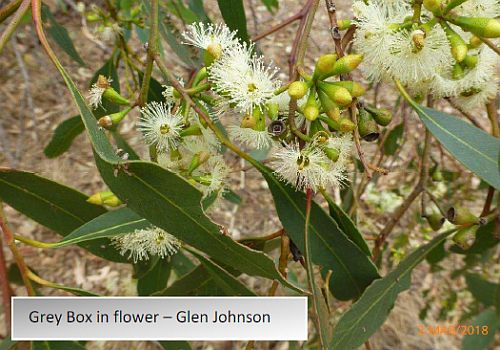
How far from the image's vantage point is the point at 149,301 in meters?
1.14

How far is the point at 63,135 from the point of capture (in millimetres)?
1632

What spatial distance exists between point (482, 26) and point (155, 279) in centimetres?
91

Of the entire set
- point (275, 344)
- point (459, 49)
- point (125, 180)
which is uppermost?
point (275, 344)

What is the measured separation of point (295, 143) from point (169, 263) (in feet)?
2.05

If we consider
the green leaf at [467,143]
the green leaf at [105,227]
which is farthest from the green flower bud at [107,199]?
the green leaf at [467,143]

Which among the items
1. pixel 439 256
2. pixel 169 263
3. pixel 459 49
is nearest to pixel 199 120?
pixel 459 49

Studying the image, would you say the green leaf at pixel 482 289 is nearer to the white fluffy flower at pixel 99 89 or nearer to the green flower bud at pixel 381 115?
the green flower bud at pixel 381 115

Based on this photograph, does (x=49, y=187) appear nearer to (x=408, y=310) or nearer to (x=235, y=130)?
(x=235, y=130)

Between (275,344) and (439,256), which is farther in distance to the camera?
(275,344)

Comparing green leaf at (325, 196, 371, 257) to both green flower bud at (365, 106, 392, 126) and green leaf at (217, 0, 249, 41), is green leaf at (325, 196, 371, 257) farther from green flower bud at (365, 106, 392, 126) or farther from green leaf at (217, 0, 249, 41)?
green leaf at (217, 0, 249, 41)

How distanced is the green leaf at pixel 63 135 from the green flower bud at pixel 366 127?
0.98 m

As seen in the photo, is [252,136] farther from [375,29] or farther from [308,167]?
[375,29]
